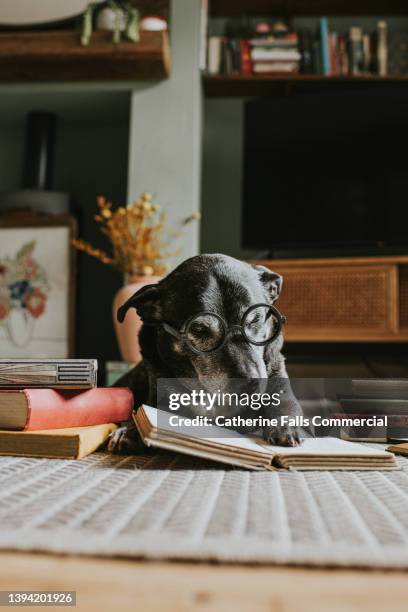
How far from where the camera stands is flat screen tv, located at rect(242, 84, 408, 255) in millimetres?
2666

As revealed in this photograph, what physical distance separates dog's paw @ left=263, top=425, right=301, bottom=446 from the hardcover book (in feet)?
0.92

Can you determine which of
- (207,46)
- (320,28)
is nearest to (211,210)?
(207,46)

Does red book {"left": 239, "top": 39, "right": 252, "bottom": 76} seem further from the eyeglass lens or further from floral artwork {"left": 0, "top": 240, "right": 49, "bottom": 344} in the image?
the eyeglass lens

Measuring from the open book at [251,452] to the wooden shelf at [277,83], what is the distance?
247 centimetres

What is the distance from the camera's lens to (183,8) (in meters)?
2.71

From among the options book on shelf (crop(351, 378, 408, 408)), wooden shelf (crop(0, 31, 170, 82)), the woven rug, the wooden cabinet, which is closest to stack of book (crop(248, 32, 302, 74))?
wooden shelf (crop(0, 31, 170, 82))

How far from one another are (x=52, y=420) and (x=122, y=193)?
2.67 m

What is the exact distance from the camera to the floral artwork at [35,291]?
9.71 ft

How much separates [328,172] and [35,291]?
170 cm

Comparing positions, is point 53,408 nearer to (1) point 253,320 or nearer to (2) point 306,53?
(1) point 253,320

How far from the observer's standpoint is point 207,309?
36.3 inches

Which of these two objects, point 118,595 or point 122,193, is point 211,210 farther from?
point 118,595

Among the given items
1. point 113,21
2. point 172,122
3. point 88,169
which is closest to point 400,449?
point 172,122

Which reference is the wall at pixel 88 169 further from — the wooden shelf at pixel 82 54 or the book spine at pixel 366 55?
the book spine at pixel 366 55
